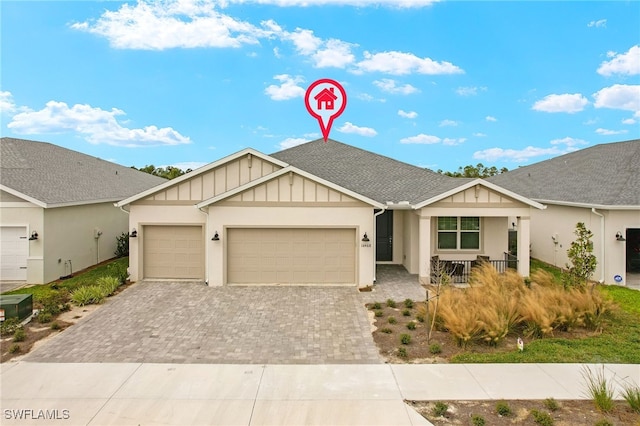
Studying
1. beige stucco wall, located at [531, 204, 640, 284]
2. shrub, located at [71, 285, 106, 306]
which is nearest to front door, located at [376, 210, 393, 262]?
beige stucco wall, located at [531, 204, 640, 284]

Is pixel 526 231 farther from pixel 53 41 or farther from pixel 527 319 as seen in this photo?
pixel 53 41

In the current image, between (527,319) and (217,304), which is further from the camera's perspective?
(217,304)

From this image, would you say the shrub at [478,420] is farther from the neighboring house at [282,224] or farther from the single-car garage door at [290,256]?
the single-car garage door at [290,256]

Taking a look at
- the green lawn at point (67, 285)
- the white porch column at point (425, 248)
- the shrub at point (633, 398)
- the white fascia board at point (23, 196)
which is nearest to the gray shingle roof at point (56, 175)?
the white fascia board at point (23, 196)

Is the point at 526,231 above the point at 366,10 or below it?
below

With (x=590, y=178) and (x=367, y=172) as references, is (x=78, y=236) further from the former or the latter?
(x=590, y=178)

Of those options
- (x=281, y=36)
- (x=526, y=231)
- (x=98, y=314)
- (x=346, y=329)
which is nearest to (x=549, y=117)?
(x=526, y=231)

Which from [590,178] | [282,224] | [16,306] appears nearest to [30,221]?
[16,306]

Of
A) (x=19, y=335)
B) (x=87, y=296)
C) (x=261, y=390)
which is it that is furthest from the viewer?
(x=87, y=296)
